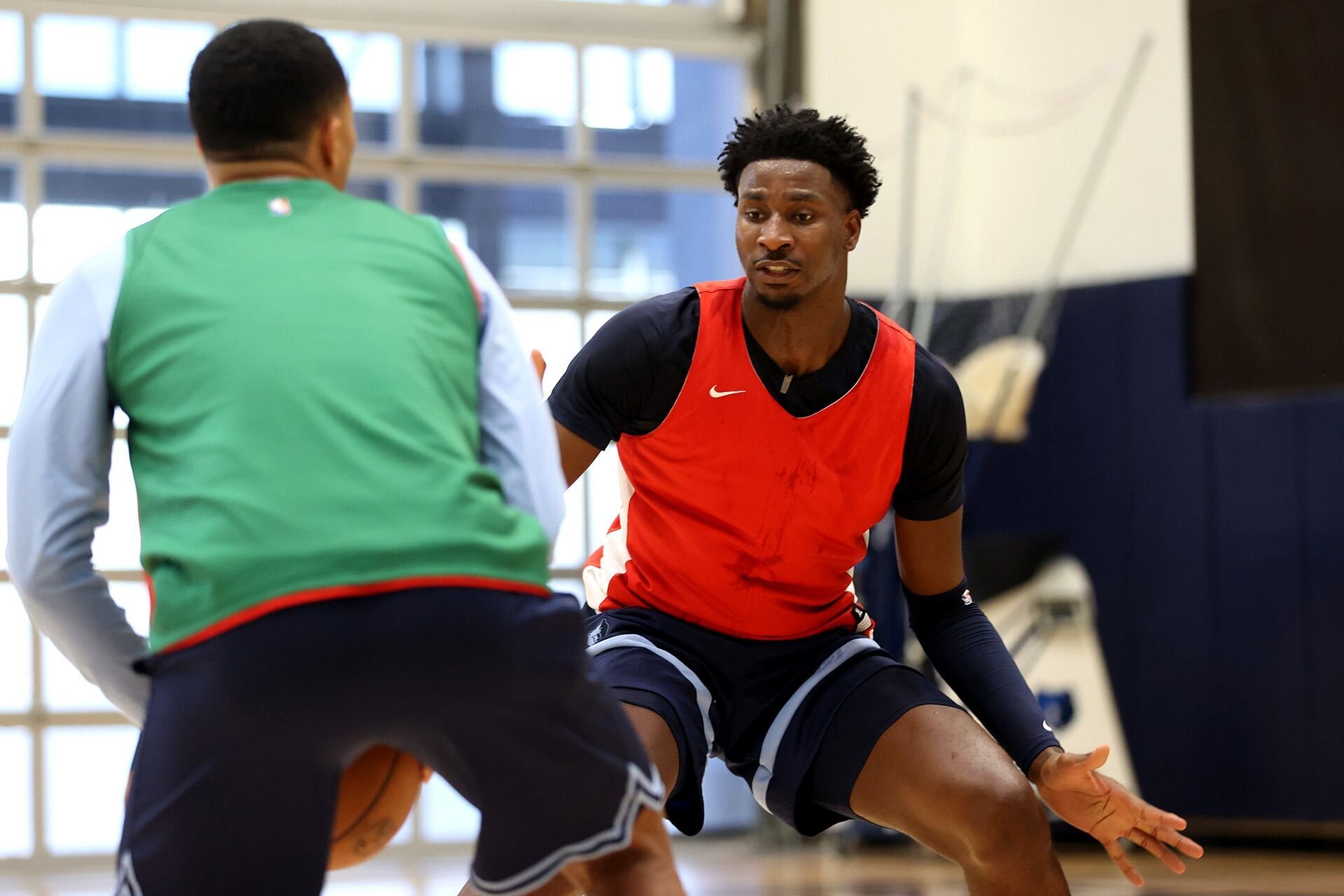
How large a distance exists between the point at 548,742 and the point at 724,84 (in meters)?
6.06

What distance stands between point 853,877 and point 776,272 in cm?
360

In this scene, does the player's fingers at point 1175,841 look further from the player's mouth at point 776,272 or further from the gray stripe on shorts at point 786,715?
the player's mouth at point 776,272

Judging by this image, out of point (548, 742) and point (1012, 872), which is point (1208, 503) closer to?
point (1012, 872)

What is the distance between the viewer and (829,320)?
114 inches

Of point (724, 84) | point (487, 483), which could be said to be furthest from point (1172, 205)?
point (487, 483)

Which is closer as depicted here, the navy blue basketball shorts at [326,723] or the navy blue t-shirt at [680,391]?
the navy blue basketball shorts at [326,723]

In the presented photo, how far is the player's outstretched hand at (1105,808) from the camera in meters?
2.47

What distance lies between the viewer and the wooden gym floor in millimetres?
5336

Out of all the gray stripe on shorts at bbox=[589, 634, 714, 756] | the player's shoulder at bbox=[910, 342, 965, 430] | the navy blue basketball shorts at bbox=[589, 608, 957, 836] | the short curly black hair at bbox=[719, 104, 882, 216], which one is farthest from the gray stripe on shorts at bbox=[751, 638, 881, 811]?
the short curly black hair at bbox=[719, 104, 882, 216]

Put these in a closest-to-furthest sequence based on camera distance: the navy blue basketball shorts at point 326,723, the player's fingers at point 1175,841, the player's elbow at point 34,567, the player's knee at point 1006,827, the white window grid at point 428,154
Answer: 1. the navy blue basketball shorts at point 326,723
2. the player's elbow at point 34,567
3. the player's fingers at point 1175,841
4. the player's knee at point 1006,827
5. the white window grid at point 428,154

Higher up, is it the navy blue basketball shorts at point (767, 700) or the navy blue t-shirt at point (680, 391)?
the navy blue t-shirt at point (680, 391)

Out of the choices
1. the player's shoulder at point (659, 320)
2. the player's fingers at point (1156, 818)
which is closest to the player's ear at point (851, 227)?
the player's shoulder at point (659, 320)

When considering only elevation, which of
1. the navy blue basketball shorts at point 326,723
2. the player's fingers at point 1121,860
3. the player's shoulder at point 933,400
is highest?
the player's shoulder at point 933,400

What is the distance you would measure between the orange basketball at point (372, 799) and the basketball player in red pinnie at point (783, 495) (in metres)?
0.77
